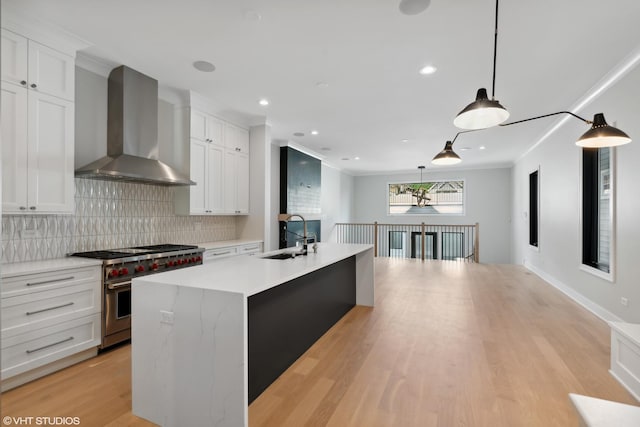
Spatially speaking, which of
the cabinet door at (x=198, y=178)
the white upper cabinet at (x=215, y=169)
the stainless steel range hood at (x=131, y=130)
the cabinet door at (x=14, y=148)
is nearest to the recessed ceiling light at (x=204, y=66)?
the stainless steel range hood at (x=131, y=130)

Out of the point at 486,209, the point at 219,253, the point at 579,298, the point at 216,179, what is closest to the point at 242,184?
Result: the point at 216,179

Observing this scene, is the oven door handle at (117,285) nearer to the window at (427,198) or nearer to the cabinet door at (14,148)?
the cabinet door at (14,148)

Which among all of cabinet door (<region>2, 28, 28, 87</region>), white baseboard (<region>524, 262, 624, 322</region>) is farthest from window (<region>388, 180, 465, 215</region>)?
cabinet door (<region>2, 28, 28, 87</region>)

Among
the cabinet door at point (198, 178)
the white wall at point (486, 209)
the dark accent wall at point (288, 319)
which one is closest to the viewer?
the dark accent wall at point (288, 319)

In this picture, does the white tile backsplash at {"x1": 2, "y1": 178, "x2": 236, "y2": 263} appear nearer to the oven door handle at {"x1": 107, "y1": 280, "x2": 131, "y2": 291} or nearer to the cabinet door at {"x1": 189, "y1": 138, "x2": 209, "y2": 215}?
the cabinet door at {"x1": 189, "y1": 138, "x2": 209, "y2": 215}

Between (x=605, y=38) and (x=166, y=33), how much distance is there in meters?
3.81

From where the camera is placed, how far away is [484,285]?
222 inches

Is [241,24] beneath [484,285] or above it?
above

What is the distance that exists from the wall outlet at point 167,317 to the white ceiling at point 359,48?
2227 mm

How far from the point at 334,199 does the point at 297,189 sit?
300 cm

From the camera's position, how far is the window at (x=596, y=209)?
155 inches

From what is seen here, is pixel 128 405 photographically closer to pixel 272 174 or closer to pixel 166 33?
pixel 166 33

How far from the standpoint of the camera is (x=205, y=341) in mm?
1958

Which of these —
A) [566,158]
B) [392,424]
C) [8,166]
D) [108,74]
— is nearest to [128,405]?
[392,424]
